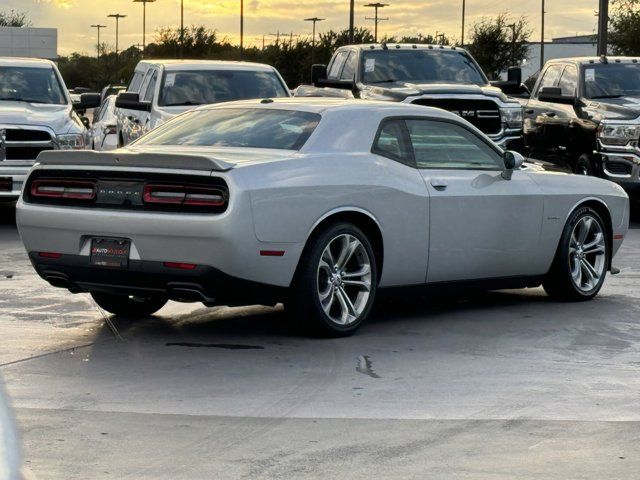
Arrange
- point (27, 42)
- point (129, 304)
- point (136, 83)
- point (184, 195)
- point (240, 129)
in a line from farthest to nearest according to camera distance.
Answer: point (27, 42) → point (136, 83) → point (129, 304) → point (240, 129) → point (184, 195)

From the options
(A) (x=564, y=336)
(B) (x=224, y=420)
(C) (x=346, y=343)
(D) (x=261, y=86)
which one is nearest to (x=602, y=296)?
(A) (x=564, y=336)

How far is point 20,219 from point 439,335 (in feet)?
9.00

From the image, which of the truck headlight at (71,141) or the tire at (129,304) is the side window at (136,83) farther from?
the tire at (129,304)

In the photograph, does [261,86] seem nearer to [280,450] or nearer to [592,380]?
[592,380]

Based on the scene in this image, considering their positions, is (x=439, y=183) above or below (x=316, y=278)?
above

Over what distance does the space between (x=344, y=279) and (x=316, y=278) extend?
13.8 inches

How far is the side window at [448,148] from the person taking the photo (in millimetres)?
9812

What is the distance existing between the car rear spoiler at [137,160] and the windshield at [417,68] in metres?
12.1

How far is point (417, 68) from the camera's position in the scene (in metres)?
20.7

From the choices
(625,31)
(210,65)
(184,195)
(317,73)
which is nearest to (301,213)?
(184,195)

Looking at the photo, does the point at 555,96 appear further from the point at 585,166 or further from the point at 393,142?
the point at 393,142

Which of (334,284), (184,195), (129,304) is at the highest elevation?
(184,195)

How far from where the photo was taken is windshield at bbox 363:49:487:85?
20.7 meters

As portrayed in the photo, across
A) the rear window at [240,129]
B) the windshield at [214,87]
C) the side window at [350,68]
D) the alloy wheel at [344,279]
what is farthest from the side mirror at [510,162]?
the side window at [350,68]
